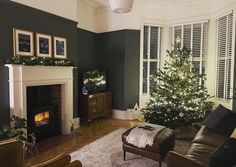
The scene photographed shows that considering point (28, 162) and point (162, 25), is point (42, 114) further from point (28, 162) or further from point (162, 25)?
point (162, 25)

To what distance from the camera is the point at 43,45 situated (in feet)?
13.7

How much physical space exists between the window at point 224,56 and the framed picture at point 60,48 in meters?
3.91

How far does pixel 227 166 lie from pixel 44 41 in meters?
3.88

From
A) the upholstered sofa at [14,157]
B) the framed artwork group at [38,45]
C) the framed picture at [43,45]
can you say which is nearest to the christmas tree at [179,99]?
the framed artwork group at [38,45]

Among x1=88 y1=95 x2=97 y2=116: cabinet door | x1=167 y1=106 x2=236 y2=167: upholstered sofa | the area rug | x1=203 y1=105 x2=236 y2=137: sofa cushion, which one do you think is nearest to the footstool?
the area rug

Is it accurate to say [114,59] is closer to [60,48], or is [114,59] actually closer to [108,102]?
[108,102]

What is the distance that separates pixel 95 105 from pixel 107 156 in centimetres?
229

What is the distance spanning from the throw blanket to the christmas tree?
1.50 meters

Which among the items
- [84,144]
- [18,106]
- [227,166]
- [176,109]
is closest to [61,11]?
[18,106]

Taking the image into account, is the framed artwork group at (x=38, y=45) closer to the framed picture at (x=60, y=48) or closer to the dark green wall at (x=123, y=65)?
the framed picture at (x=60, y=48)

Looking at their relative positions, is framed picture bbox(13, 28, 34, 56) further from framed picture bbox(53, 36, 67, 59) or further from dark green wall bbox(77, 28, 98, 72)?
dark green wall bbox(77, 28, 98, 72)

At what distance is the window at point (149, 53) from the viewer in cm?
631

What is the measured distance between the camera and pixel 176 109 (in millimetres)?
4625

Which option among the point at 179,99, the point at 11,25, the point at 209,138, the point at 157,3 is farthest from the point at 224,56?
the point at 11,25
